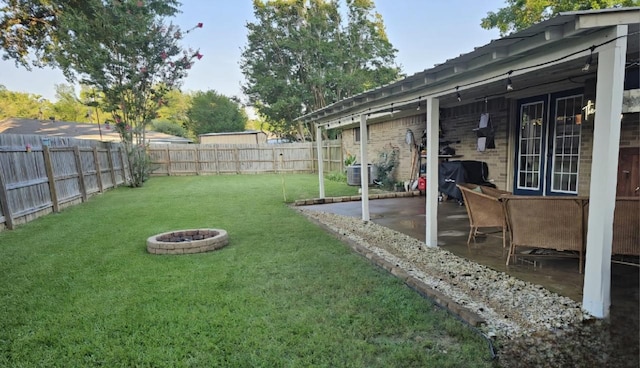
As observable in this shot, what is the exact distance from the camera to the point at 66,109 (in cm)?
3581

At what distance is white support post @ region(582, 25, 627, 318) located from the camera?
228cm

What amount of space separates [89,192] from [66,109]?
112 ft

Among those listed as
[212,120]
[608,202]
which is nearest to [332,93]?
[212,120]

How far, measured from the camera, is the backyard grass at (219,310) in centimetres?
223

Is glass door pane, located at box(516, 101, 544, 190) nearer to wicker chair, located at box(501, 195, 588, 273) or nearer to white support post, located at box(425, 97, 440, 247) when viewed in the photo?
white support post, located at box(425, 97, 440, 247)

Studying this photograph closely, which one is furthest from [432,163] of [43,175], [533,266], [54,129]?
[54,129]

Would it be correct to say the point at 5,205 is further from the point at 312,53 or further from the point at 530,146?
the point at 312,53

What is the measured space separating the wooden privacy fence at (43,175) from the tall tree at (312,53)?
13.0 meters

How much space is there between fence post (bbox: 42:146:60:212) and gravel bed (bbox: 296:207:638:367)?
8064 millimetres

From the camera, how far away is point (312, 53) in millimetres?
20938

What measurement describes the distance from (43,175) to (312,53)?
55.1ft

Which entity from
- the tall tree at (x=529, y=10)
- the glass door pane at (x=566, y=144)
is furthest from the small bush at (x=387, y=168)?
the tall tree at (x=529, y=10)

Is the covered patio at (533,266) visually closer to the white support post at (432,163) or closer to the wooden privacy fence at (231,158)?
the white support post at (432,163)

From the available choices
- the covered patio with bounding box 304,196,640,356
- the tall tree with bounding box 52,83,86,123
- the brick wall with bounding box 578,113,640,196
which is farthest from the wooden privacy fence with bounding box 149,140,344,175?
the tall tree with bounding box 52,83,86,123
